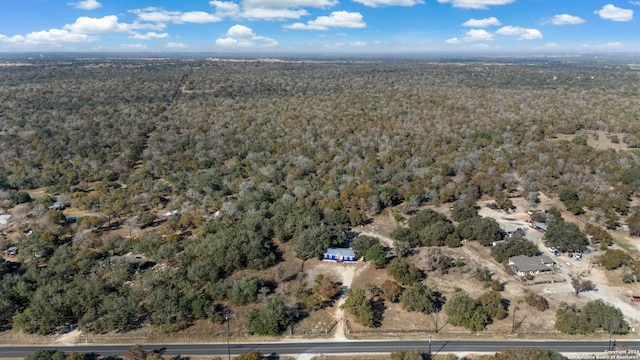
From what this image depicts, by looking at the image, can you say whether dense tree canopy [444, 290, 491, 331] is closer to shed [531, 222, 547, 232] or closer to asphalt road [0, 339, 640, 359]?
asphalt road [0, 339, 640, 359]

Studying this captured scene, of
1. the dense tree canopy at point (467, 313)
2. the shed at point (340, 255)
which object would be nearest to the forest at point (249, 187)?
the dense tree canopy at point (467, 313)

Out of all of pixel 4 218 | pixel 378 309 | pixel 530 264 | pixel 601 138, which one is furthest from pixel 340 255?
pixel 601 138

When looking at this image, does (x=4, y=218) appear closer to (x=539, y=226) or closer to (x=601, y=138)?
(x=539, y=226)

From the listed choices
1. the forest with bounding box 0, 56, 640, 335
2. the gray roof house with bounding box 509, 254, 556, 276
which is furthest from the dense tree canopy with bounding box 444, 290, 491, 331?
the gray roof house with bounding box 509, 254, 556, 276

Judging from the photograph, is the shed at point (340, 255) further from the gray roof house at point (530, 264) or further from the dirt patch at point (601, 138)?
the dirt patch at point (601, 138)

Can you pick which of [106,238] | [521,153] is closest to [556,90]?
[521,153]

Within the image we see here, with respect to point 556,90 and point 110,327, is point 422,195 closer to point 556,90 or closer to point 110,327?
point 110,327

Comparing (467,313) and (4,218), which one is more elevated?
(4,218)
